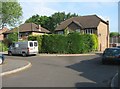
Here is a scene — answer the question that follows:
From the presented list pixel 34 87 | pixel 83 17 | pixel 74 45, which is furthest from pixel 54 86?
pixel 83 17

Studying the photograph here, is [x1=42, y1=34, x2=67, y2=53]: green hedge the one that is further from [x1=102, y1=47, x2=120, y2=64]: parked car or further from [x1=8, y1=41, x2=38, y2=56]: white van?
[x1=102, y1=47, x2=120, y2=64]: parked car

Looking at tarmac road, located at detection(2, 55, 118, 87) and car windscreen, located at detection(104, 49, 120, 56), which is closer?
tarmac road, located at detection(2, 55, 118, 87)

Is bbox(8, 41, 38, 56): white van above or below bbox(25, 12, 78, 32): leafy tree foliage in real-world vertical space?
below

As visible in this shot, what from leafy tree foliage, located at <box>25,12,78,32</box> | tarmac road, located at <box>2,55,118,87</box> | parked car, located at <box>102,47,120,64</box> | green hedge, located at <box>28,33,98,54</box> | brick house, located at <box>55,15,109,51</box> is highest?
leafy tree foliage, located at <box>25,12,78,32</box>

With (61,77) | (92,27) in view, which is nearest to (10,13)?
(92,27)

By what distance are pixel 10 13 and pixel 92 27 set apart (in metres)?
18.3

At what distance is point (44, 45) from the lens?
38969 mm

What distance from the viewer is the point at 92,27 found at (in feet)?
179

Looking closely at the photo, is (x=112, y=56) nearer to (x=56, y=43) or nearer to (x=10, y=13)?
(x=56, y=43)

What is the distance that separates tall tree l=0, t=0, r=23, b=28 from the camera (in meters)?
59.9

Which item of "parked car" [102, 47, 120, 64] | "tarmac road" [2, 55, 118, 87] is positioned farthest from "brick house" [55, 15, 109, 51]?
"tarmac road" [2, 55, 118, 87]

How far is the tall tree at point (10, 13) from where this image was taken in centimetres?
5991

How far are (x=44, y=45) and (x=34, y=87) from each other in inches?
1105

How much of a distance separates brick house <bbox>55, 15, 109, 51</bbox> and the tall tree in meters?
9.70
